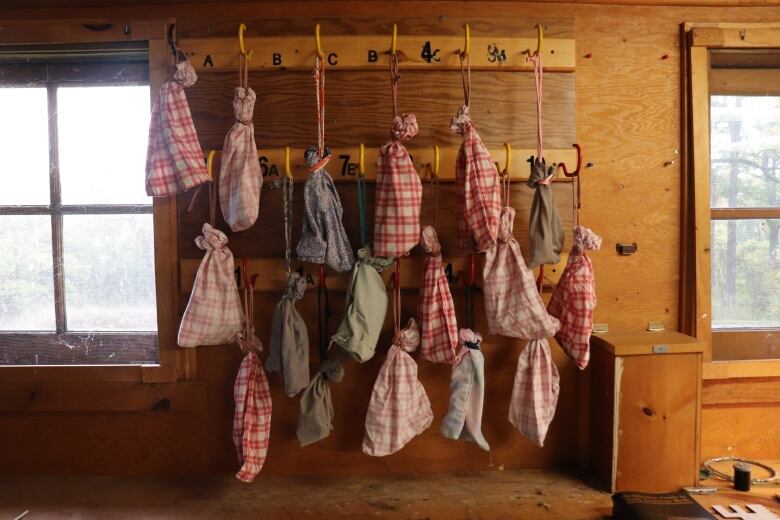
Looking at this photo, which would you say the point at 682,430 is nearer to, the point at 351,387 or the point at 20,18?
the point at 351,387

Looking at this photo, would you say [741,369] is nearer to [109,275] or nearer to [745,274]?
[745,274]

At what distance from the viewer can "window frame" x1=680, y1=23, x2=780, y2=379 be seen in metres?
1.58

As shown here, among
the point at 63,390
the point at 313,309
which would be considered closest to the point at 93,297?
the point at 63,390

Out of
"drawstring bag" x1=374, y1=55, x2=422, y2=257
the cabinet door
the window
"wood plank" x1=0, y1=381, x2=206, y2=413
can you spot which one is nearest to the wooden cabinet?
the cabinet door

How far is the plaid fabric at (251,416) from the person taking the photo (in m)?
1.45

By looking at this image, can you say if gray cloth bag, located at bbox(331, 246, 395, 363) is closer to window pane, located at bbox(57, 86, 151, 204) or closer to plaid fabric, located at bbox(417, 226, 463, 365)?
plaid fabric, located at bbox(417, 226, 463, 365)

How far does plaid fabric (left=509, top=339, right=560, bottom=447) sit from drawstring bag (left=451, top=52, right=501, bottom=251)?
0.34 metres

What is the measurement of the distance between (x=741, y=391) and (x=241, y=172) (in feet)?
5.28

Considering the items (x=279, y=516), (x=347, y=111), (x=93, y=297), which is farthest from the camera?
(x=93, y=297)

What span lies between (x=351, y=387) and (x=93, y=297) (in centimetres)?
84

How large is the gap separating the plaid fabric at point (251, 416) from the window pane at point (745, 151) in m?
1.47

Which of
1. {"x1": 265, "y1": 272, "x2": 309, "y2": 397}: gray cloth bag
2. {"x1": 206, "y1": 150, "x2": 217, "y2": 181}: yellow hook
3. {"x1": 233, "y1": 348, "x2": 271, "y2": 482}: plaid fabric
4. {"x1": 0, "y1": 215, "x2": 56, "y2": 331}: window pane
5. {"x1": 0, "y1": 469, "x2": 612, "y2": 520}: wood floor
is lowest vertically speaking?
{"x1": 0, "y1": 469, "x2": 612, "y2": 520}: wood floor

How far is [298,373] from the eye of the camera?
143 centimetres

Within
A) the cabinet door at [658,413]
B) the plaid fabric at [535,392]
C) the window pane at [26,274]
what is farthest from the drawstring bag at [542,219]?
the window pane at [26,274]
